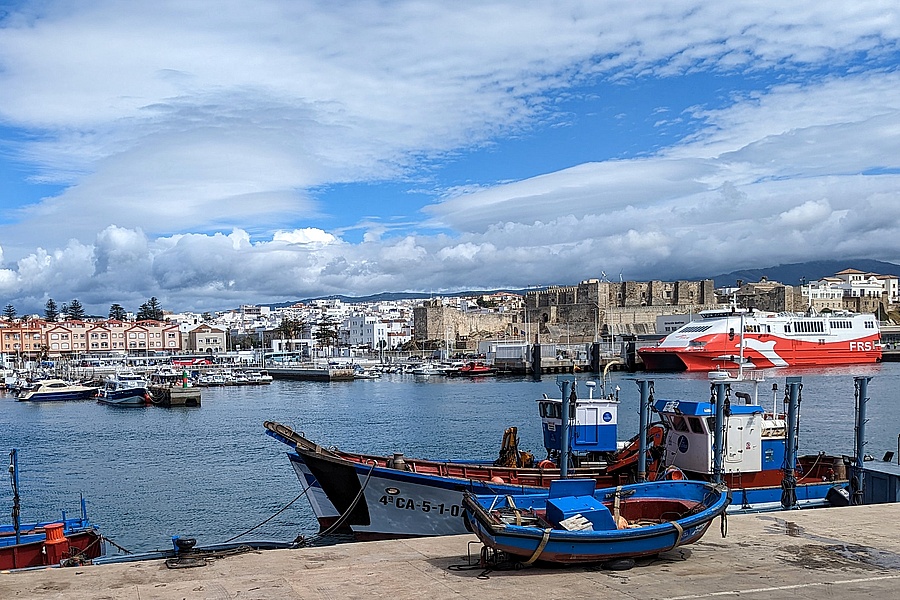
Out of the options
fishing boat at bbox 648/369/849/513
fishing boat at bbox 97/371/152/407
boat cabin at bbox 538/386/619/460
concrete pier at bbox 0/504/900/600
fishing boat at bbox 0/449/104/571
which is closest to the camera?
concrete pier at bbox 0/504/900/600

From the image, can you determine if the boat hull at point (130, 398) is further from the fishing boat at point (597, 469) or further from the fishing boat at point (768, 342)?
the fishing boat at point (597, 469)

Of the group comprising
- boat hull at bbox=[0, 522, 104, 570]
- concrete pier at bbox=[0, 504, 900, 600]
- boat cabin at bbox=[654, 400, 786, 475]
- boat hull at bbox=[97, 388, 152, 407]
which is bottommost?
boat hull at bbox=[97, 388, 152, 407]

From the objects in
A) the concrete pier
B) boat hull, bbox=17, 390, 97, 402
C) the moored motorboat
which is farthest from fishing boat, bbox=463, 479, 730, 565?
the moored motorboat

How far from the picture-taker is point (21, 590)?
26.8 feet

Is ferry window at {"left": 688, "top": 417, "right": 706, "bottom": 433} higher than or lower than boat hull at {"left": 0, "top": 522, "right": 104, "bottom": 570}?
higher

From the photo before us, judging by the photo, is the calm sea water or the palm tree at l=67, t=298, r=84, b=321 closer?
the calm sea water

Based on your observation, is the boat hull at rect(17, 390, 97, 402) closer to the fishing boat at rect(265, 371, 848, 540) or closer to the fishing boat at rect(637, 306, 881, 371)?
the fishing boat at rect(637, 306, 881, 371)

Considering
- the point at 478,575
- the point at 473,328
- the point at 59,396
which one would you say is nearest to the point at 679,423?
the point at 478,575

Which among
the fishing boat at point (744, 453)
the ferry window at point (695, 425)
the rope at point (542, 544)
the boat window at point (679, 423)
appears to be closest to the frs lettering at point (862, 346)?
the fishing boat at point (744, 453)

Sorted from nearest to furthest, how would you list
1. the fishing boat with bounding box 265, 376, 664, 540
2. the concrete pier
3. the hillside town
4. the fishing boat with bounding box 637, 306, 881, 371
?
the concrete pier, the fishing boat with bounding box 265, 376, 664, 540, the fishing boat with bounding box 637, 306, 881, 371, the hillside town

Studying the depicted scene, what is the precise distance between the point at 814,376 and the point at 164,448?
47.8 m

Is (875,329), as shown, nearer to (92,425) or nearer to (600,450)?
(92,425)

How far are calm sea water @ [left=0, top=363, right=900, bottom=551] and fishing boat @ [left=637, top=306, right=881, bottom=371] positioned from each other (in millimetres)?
5456

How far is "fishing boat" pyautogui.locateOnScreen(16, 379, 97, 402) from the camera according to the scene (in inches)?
2338
